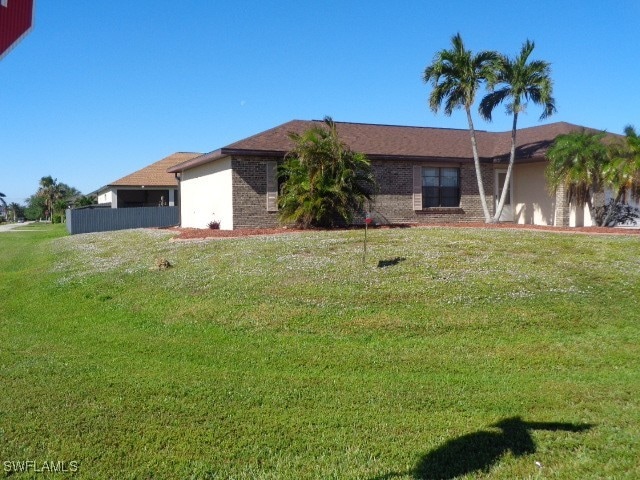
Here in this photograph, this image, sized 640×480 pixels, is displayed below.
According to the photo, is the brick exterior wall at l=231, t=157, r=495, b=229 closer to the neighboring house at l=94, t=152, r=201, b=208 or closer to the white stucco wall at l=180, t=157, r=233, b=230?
the white stucco wall at l=180, t=157, r=233, b=230

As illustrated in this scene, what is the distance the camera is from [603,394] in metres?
6.37

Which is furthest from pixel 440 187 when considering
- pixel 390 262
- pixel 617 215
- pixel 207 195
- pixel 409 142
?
pixel 390 262

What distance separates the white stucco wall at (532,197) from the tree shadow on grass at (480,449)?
19.0 m

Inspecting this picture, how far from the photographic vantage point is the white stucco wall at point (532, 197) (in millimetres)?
23641

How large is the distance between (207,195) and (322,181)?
6870 mm

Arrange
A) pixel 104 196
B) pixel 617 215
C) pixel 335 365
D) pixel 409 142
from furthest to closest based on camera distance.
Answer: pixel 104 196 → pixel 409 142 → pixel 617 215 → pixel 335 365

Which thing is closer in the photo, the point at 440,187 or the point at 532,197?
the point at 440,187

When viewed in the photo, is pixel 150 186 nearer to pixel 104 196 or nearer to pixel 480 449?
→ pixel 104 196

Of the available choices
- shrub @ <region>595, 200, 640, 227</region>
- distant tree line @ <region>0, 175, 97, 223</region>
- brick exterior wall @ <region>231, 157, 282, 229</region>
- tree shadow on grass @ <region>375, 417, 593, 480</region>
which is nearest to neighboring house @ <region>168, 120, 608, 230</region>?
brick exterior wall @ <region>231, 157, 282, 229</region>

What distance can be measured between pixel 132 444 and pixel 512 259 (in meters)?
9.13

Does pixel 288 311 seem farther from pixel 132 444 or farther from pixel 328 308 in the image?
pixel 132 444

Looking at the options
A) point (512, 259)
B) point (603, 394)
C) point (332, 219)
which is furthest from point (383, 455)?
point (332, 219)

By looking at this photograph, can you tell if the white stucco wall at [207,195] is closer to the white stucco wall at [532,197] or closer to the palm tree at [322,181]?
the palm tree at [322,181]

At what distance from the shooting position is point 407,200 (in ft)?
75.4
